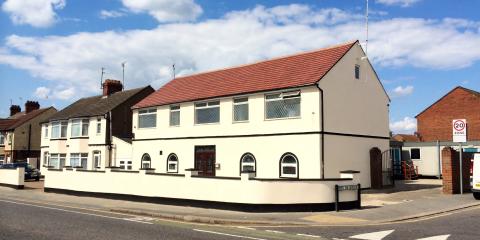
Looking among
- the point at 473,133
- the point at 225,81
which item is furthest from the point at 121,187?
the point at 473,133

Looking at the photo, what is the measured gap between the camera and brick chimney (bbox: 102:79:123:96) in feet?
151

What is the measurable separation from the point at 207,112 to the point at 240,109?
9.23 ft

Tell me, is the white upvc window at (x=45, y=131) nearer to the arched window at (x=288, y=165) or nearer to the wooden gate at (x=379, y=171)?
the arched window at (x=288, y=165)

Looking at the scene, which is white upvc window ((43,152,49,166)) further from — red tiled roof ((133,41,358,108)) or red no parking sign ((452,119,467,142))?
red no parking sign ((452,119,467,142))

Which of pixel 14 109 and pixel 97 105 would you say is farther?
pixel 14 109

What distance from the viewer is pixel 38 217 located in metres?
16.0

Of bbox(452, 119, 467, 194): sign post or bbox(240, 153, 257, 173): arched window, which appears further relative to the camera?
bbox(240, 153, 257, 173): arched window

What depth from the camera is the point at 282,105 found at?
2492cm

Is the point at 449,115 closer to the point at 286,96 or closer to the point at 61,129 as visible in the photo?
the point at 286,96

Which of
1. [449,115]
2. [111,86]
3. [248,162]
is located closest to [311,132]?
[248,162]

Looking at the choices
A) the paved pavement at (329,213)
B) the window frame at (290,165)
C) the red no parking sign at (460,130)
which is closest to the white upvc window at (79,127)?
the paved pavement at (329,213)

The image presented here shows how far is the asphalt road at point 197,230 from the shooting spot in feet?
38.4

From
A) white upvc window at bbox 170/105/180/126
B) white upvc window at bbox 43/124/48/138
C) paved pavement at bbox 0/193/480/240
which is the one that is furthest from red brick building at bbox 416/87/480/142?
white upvc window at bbox 43/124/48/138

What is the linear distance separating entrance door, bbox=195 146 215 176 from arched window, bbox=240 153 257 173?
8.01 feet
